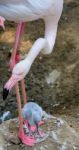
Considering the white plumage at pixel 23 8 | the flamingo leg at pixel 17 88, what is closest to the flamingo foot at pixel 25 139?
the flamingo leg at pixel 17 88

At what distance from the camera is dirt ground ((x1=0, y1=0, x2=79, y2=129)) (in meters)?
3.92

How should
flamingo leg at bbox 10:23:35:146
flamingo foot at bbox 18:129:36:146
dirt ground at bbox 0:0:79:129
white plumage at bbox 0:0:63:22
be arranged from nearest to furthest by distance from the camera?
1. white plumage at bbox 0:0:63:22
2. flamingo leg at bbox 10:23:35:146
3. flamingo foot at bbox 18:129:36:146
4. dirt ground at bbox 0:0:79:129

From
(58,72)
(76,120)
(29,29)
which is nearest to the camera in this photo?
(76,120)

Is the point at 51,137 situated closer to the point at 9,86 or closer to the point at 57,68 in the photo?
the point at 9,86

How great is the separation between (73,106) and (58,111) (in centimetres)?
14

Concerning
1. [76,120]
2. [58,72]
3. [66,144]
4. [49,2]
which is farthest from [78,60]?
[49,2]

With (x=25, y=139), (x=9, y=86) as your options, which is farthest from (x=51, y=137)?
(x=9, y=86)

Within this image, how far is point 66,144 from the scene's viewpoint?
3.11m

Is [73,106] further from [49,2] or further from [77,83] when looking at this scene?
[49,2]

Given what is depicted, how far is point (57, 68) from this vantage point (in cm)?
429

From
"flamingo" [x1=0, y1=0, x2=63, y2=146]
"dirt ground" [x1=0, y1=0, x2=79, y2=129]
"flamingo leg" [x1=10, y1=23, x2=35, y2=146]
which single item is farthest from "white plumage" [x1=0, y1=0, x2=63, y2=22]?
"dirt ground" [x1=0, y1=0, x2=79, y2=129]

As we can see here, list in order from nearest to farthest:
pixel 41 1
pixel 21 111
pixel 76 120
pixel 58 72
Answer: pixel 41 1 < pixel 21 111 < pixel 76 120 < pixel 58 72

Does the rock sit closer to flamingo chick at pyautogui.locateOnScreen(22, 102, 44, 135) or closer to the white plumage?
flamingo chick at pyautogui.locateOnScreen(22, 102, 44, 135)

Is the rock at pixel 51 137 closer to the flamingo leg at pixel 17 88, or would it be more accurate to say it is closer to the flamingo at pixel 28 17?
the flamingo leg at pixel 17 88
